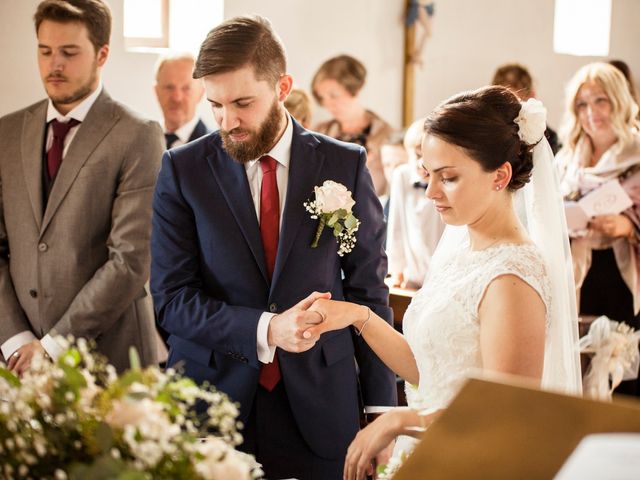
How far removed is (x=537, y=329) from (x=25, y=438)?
1.14 m

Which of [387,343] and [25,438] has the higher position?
[25,438]

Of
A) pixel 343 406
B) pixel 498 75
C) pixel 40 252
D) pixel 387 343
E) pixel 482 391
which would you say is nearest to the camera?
pixel 482 391

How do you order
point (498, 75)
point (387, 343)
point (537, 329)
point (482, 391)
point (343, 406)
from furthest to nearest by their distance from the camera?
point (498, 75) < point (343, 406) < point (387, 343) < point (537, 329) < point (482, 391)

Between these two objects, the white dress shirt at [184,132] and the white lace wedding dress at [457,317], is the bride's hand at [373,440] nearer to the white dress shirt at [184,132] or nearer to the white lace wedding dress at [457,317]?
the white lace wedding dress at [457,317]

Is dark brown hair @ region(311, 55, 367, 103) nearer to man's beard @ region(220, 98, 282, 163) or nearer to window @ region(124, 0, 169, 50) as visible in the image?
window @ region(124, 0, 169, 50)

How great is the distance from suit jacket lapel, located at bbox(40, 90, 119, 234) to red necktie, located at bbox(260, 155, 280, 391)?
2.37ft

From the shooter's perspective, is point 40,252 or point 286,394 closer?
point 286,394

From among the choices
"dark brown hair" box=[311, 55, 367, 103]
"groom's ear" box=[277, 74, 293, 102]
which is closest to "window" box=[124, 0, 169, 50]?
"dark brown hair" box=[311, 55, 367, 103]

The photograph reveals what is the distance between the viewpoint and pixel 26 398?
1252 mm

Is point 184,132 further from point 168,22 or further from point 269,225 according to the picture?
point 269,225

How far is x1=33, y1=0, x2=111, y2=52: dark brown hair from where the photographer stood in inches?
116

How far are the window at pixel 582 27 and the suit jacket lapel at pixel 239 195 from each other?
644 cm

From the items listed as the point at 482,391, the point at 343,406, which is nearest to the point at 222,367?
the point at 343,406

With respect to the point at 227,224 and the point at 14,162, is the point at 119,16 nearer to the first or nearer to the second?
the point at 14,162
